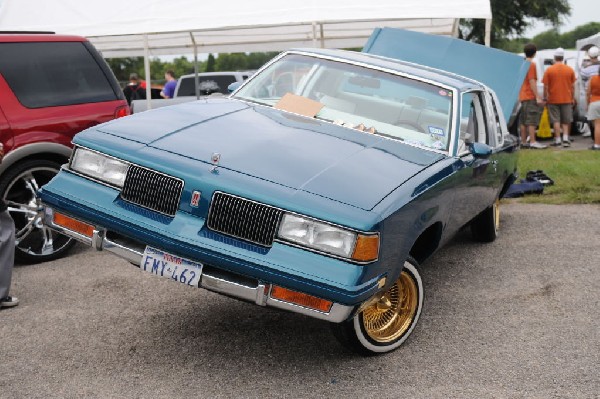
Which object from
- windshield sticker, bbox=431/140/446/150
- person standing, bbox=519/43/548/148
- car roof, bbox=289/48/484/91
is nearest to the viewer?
windshield sticker, bbox=431/140/446/150

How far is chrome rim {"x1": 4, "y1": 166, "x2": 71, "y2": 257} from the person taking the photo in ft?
19.6

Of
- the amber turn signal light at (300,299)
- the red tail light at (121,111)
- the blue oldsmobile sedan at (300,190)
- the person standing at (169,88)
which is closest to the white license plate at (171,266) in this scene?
the blue oldsmobile sedan at (300,190)

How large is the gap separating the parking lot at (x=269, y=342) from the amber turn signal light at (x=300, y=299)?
1.61ft

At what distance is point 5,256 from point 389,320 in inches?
102

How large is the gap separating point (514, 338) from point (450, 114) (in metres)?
1.56

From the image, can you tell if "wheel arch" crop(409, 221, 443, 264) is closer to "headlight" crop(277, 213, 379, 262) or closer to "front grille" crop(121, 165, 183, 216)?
"headlight" crop(277, 213, 379, 262)

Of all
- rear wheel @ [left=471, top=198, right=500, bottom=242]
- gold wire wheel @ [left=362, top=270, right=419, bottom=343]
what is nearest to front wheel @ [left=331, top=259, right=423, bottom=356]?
gold wire wheel @ [left=362, top=270, right=419, bottom=343]

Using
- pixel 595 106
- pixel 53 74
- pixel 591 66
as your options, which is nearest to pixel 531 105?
pixel 595 106

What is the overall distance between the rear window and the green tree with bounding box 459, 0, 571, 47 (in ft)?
88.2

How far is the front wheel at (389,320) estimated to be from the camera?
4177 mm

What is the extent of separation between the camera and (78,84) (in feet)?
→ 21.1

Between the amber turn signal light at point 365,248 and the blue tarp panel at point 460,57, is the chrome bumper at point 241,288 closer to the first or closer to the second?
the amber turn signal light at point 365,248

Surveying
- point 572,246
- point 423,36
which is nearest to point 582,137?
point 423,36

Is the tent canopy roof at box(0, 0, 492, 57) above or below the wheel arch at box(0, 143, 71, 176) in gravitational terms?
above
